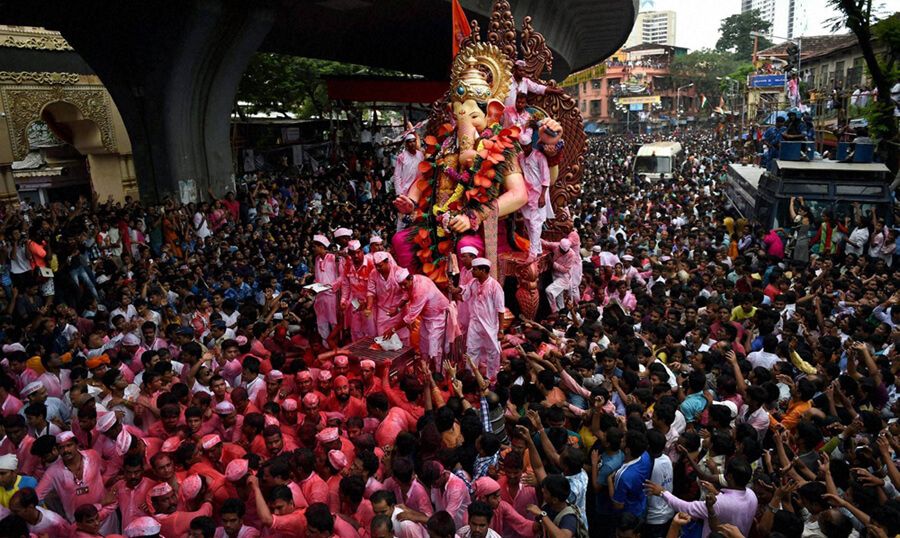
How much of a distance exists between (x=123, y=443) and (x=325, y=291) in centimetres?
275

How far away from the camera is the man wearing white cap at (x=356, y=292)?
6629mm

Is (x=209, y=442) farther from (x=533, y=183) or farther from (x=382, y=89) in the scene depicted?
(x=382, y=89)

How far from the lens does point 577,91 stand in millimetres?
66812

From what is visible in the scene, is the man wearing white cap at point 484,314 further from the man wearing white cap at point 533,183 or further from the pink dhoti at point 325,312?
the man wearing white cap at point 533,183

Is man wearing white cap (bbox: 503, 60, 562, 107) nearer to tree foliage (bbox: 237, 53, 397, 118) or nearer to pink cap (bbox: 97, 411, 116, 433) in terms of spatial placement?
pink cap (bbox: 97, 411, 116, 433)

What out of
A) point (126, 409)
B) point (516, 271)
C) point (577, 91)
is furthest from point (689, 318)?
point (577, 91)

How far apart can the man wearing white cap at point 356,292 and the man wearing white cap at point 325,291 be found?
131 millimetres

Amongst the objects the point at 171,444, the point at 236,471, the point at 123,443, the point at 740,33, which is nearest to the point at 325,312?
the point at 171,444

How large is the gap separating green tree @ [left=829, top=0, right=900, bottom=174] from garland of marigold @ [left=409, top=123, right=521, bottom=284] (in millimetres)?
10450

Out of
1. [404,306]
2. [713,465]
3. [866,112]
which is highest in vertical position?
[866,112]

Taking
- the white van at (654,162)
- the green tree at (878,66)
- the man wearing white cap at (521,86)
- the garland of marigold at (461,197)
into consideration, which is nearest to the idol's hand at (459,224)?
the garland of marigold at (461,197)

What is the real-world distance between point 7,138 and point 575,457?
57.5 ft

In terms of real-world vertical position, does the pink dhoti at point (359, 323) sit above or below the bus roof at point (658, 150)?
below

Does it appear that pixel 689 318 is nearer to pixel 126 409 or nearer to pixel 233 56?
pixel 126 409
